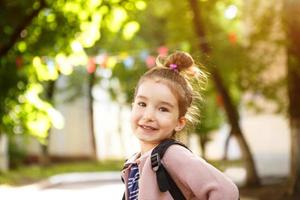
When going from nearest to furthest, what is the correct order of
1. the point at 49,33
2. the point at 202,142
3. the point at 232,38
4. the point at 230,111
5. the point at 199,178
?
1. the point at 199,178
2. the point at 49,33
3. the point at 230,111
4. the point at 232,38
5. the point at 202,142

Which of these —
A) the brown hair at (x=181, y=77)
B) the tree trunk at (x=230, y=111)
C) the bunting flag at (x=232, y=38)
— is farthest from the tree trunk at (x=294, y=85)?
the brown hair at (x=181, y=77)

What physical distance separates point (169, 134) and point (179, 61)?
1.18ft

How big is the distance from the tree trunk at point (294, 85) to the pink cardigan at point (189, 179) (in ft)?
39.0

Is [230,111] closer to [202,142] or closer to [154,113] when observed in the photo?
[202,142]

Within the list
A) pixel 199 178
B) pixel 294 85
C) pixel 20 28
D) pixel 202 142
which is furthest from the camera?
pixel 202 142

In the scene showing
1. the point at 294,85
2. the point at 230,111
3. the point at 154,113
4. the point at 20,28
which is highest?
the point at 154,113

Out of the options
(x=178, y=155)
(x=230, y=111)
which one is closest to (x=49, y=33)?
(x=230, y=111)

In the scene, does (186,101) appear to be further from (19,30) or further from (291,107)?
(291,107)

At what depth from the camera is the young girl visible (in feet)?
9.24

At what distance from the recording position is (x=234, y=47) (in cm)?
1927

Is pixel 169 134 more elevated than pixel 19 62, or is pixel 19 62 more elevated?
pixel 169 134

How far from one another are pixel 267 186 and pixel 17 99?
21.6ft

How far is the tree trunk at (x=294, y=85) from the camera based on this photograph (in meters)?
14.5

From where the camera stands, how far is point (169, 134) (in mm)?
3113
